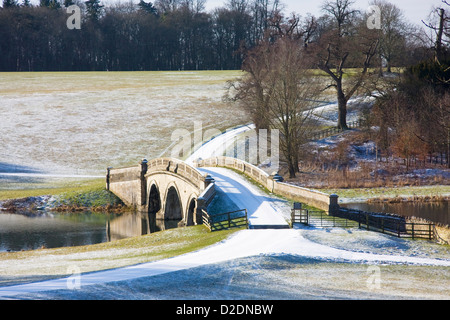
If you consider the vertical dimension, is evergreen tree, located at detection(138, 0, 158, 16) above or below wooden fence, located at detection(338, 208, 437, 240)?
above

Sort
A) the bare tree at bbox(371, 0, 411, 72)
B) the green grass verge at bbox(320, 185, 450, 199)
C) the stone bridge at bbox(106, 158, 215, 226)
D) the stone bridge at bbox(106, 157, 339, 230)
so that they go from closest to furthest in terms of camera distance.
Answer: the stone bridge at bbox(106, 157, 339, 230)
the stone bridge at bbox(106, 158, 215, 226)
the green grass verge at bbox(320, 185, 450, 199)
the bare tree at bbox(371, 0, 411, 72)

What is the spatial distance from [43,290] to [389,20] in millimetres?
77827

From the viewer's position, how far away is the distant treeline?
5517 inches

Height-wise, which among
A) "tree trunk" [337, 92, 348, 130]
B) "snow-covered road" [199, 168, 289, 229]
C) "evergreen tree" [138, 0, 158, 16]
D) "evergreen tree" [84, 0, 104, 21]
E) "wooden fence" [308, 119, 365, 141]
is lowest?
"snow-covered road" [199, 168, 289, 229]

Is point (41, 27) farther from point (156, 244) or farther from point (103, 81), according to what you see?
point (156, 244)

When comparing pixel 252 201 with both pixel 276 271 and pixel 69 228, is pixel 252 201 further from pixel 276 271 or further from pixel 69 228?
pixel 69 228

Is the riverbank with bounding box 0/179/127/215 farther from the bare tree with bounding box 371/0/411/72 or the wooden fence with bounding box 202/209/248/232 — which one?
the bare tree with bounding box 371/0/411/72

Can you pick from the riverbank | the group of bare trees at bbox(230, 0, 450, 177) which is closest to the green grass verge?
the group of bare trees at bbox(230, 0, 450, 177)

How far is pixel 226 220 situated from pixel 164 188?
19.7 m

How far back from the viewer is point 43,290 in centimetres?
2286

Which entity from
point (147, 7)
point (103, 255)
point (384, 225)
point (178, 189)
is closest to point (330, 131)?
point (178, 189)

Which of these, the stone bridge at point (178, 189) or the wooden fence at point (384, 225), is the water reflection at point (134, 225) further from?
the wooden fence at point (384, 225)

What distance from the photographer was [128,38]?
490 ft

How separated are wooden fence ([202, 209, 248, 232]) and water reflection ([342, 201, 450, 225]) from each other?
15887 mm
